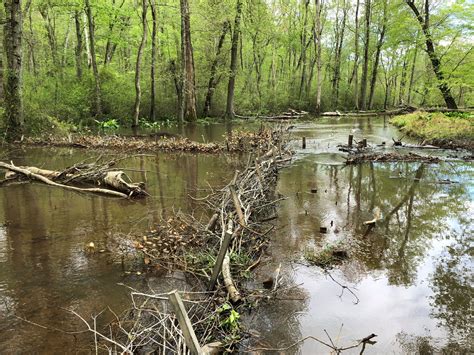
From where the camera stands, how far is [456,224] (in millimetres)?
7137

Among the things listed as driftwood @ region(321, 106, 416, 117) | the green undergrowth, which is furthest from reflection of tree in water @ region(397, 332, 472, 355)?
driftwood @ region(321, 106, 416, 117)

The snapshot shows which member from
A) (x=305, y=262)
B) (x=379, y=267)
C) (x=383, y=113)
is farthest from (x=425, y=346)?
(x=383, y=113)

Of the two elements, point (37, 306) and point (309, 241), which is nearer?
point (37, 306)

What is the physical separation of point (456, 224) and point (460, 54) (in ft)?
57.3

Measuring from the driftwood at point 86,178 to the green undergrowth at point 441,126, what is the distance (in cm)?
1305

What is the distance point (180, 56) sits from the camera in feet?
87.6

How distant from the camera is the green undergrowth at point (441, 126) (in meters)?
15.6

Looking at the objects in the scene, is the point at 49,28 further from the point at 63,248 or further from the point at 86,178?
the point at 63,248

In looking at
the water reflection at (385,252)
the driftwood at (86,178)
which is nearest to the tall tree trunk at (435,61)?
the water reflection at (385,252)

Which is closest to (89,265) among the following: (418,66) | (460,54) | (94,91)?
(94,91)

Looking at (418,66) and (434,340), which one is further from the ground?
(418,66)

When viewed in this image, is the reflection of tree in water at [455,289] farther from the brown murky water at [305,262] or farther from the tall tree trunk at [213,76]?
the tall tree trunk at [213,76]

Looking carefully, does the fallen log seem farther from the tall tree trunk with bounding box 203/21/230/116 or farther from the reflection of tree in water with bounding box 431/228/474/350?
the tall tree trunk with bounding box 203/21/230/116

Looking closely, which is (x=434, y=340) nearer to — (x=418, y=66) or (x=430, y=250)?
(x=430, y=250)
